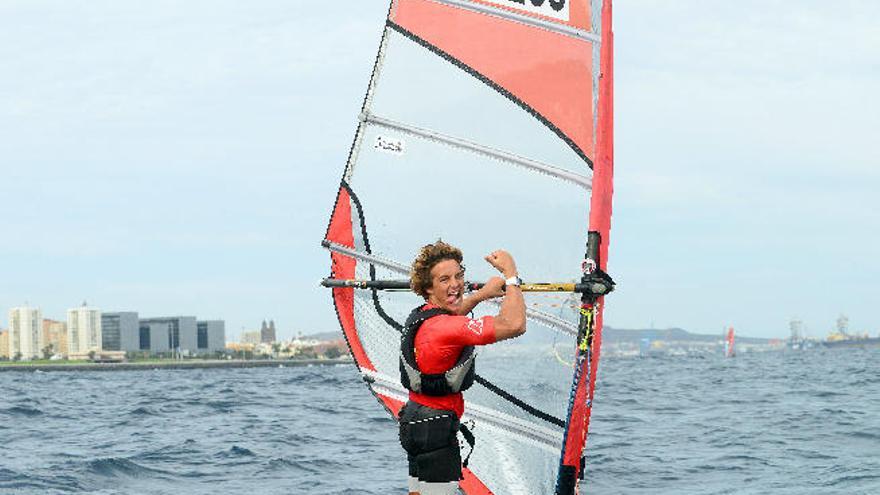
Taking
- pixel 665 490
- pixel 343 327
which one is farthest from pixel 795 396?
pixel 343 327

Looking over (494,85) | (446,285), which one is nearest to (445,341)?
(446,285)

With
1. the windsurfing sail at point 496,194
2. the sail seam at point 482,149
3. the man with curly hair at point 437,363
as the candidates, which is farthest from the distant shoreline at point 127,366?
the man with curly hair at point 437,363

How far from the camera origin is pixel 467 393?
6.72 meters

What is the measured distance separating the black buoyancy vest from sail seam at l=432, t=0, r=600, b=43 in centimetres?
213

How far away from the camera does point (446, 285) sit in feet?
16.3

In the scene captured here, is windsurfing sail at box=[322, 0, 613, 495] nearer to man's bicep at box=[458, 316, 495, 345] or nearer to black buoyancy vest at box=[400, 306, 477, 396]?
black buoyancy vest at box=[400, 306, 477, 396]

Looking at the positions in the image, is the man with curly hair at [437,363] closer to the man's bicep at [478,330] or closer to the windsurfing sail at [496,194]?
the man's bicep at [478,330]

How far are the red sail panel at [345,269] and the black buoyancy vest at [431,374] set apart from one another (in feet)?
6.74

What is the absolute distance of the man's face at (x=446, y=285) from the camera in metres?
4.95

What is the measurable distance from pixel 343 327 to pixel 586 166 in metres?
2.08

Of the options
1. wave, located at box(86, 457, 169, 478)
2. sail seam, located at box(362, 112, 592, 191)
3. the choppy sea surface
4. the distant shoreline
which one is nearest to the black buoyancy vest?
sail seam, located at box(362, 112, 592, 191)

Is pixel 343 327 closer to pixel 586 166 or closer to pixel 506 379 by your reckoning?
pixel 506 379

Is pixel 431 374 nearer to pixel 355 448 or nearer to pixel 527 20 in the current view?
pixel 527 20

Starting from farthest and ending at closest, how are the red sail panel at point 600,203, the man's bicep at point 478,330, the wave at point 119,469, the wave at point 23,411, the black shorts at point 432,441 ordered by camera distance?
the wave at point 23,411, the wave at point 119,469, the red sail panel at point 600,203, the black shorts at point 432,441, the man's bicep at point 478,330
